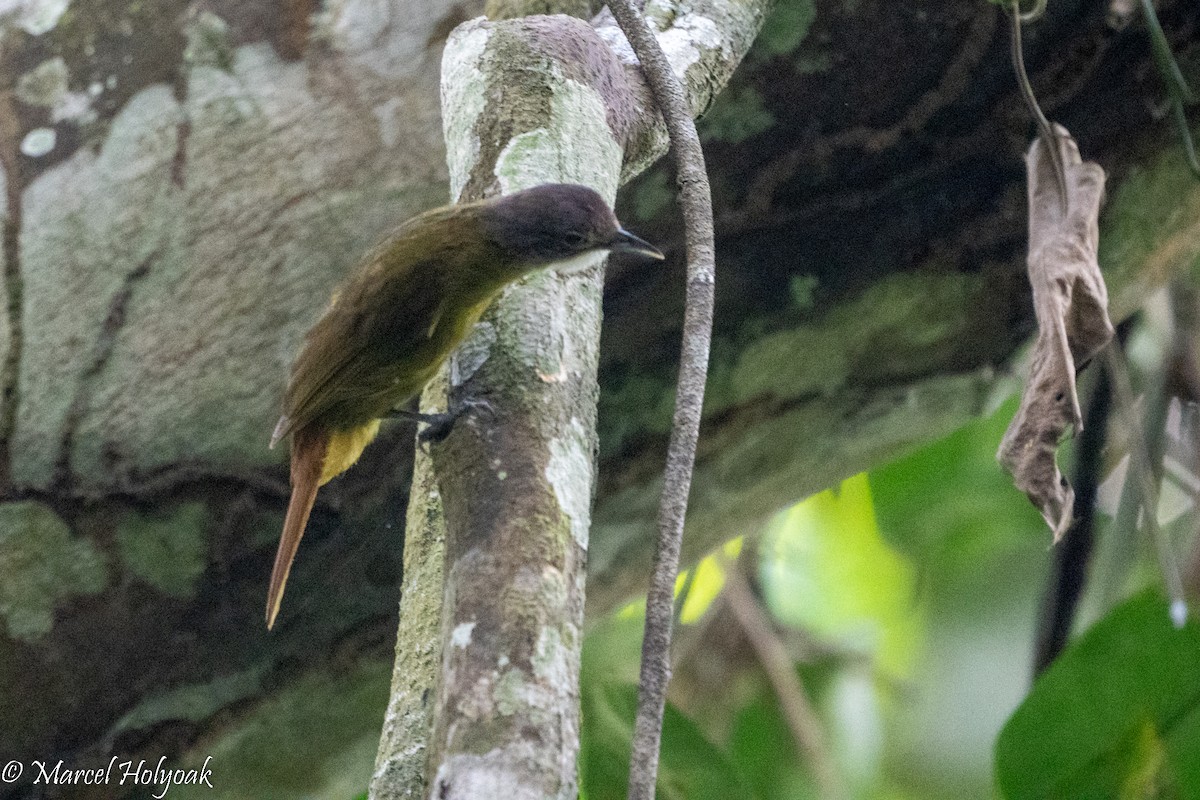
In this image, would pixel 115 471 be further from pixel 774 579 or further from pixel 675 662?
pixel 774 579

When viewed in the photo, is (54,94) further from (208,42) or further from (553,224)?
(553,224)

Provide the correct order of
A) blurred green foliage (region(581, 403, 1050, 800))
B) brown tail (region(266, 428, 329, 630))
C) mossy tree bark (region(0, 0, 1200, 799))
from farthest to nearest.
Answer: blurred green foliage (region(581, 403, 1050, 800))
mossy tree bark (region(0, 0, 1200, 799))
brown tail (region(266, 428, 329, 630))

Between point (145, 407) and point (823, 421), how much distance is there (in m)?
1.32

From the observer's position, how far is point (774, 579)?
3939 millimetres

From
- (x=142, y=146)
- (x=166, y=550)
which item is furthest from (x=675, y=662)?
(x=142, y=146)

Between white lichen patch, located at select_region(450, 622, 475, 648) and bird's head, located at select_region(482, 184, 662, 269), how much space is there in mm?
638

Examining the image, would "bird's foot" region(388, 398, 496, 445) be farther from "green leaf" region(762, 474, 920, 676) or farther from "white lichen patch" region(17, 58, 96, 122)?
"green leaf" region(762, 474, 920, 676)

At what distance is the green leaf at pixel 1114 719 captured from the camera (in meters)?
2.37

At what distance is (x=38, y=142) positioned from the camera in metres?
2.35

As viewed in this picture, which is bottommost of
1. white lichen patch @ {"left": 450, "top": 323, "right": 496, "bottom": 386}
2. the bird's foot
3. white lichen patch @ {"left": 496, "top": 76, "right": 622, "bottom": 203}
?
the bird's foot

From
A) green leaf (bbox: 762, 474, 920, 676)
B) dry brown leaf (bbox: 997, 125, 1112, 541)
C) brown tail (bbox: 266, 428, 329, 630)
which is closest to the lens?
dry brown leaf (bbox: 997, 125, 1112, 541)

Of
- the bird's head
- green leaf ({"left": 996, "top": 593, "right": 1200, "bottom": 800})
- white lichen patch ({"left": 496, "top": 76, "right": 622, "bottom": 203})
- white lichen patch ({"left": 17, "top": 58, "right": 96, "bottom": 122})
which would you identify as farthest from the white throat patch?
green leaf ({"left": 996, "top": 593, "right": 1200, "bottom": 800})

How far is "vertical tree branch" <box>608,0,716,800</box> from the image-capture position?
3.56 feet

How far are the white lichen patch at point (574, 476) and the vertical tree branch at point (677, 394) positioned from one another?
8 cm
